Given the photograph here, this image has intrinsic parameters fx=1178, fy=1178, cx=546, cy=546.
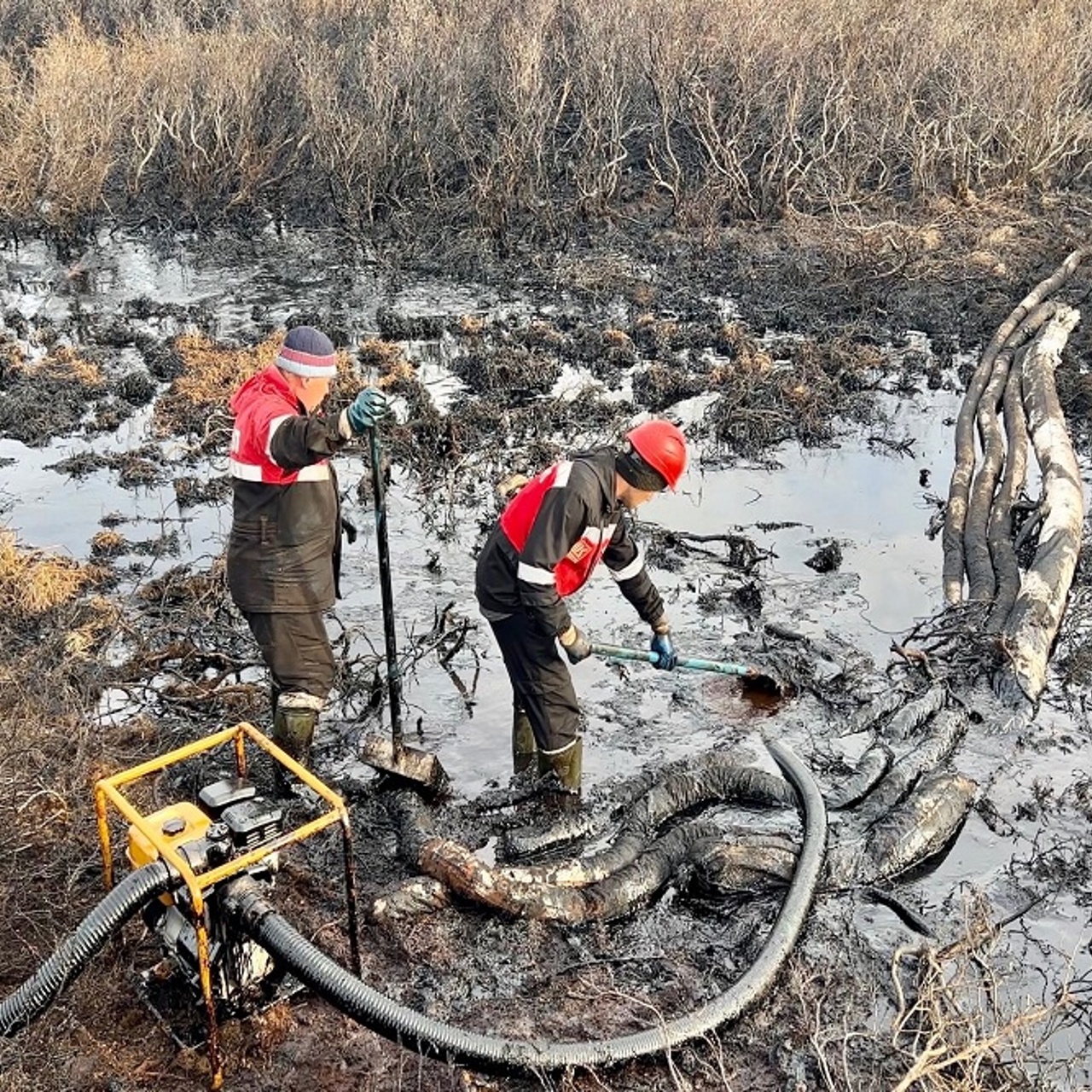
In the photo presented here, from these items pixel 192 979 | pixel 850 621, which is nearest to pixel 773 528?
pixel 850 621

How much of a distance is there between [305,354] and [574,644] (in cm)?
167

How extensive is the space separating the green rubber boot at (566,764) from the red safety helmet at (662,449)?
1.44 meters

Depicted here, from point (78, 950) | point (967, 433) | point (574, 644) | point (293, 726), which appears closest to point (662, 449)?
point (574, 644)

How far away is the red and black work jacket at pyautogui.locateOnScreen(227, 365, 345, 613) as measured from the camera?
4844mm

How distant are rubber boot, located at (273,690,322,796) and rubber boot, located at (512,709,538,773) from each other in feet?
3.18

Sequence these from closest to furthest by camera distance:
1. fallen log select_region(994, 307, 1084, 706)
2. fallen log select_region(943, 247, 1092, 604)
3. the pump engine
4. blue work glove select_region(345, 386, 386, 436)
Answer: the pump engine → blue work glove select_region(345, 386, 386, 436) → fallen log select_region(994, 307, 1084, 706) → fallen log select_region(943, 247, 1092, 604)

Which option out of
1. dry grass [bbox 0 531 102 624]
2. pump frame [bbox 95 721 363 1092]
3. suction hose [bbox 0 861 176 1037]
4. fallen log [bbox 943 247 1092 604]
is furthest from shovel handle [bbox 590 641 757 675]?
dry grass [bbox 0 531 102 624]

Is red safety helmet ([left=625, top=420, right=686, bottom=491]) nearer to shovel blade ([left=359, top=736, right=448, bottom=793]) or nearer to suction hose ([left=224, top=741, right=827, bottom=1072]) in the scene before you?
shovel blade ([left=359, top=736, right=448, bottom=793])

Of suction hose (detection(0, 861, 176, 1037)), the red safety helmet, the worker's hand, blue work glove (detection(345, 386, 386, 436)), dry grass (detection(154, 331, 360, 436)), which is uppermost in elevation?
blue work glove (detection(345, 386, 386, 436))

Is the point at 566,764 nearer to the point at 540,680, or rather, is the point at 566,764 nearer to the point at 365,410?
the point at 540,680

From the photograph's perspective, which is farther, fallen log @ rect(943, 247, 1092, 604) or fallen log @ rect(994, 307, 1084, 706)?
fallen log @ rect(943, 247, 1092, 604)

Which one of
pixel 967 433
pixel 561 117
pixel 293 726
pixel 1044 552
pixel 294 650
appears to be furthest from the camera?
pixel 561 117

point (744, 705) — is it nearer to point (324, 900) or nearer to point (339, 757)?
point (339, 757)

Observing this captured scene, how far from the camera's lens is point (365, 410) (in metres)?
4.50
